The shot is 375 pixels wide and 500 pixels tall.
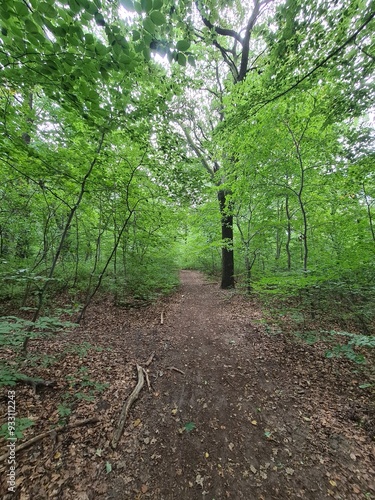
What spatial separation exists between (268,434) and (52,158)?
645cm

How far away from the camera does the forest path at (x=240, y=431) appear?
7.22ft

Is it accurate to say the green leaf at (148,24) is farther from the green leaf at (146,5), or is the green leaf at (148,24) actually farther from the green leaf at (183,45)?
the green leaf at (183,45)

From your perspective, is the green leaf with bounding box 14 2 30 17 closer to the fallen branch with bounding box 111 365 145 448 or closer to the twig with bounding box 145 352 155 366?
the fallen branch with bounding box 111 365 145 448

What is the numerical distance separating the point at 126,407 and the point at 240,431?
1.84 m

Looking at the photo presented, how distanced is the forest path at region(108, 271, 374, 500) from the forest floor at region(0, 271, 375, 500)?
1 cm

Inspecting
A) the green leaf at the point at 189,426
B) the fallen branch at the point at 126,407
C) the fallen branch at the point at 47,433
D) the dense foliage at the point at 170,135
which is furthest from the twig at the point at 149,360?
the dense foliage at the point at 170,135

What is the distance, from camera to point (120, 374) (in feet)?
13.1

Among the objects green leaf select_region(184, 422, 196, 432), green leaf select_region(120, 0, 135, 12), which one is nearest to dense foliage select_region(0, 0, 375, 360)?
green leaf select_region(120, 0, 135, 12)

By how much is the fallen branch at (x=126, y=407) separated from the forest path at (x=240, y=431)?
11 cm

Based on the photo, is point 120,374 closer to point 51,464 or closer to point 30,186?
point 51,464

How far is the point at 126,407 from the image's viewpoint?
3.17 metres

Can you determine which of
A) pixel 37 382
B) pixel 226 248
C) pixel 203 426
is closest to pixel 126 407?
pixel 203 426

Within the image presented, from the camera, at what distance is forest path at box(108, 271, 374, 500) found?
86.7 inches

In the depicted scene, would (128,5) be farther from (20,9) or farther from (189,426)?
(189,426)
